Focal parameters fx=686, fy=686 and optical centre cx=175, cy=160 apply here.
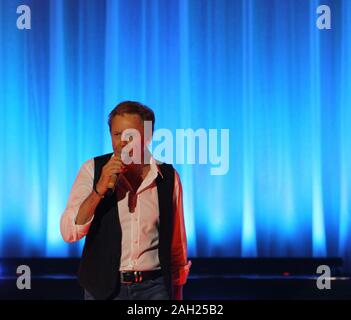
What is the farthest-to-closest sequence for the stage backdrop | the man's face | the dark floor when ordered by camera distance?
the stage backdrop → the dark floor → the man's face

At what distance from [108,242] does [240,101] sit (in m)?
2.24

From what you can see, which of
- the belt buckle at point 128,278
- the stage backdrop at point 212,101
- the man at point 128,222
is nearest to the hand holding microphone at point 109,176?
the man at point 128,222

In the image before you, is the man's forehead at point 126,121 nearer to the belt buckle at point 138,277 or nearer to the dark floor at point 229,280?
the belt buckle at point 138,277

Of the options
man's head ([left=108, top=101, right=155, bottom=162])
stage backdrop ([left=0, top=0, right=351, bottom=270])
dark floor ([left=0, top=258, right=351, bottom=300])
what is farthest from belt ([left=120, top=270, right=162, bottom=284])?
stage backdrop ([left=0, top=0, right=351, bottom=270])

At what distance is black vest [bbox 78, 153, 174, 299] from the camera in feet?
6.91

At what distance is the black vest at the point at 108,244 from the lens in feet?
6.91

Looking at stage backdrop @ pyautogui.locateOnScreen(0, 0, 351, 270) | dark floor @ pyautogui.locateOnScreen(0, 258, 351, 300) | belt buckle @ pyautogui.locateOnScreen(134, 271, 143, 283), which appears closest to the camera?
belt buckle @ pyautogui.locateOnScreen(134, 271, 143, 283)

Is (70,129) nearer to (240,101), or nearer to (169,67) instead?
(169,67)

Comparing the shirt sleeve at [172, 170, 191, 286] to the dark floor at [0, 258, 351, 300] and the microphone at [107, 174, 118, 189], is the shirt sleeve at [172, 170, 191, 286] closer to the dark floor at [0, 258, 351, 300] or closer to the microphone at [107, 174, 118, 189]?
the microphone at [107, 174, 118, 189]


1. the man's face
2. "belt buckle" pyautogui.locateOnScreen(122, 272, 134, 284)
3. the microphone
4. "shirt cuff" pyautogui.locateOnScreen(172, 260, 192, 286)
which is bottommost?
"shirt cuff" pyautogui.locateOnScreen(172, 260, 192, 286)

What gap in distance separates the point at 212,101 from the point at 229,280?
1.11 metres

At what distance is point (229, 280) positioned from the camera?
3799 millimetres

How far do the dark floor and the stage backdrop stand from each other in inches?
7.3
